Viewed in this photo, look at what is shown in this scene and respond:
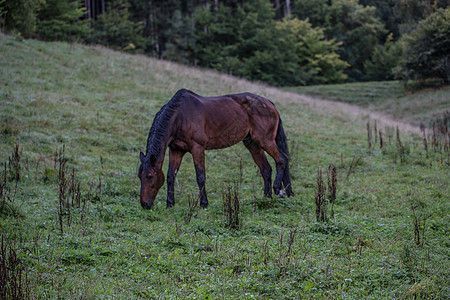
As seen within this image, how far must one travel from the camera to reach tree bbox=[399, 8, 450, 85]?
26.6m

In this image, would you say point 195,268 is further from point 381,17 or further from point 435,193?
point 381,17

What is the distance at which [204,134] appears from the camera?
8.10 metres

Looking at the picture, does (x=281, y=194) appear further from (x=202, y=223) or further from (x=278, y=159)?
(x=202, y=223)

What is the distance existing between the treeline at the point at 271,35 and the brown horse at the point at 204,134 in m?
22.5

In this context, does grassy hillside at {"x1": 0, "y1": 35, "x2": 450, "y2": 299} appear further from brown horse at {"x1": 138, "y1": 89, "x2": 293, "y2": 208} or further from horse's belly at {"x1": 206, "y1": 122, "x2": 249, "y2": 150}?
horse's belly at {"x1": 206, "y1": 122, "x2": 249, "y2": 150}

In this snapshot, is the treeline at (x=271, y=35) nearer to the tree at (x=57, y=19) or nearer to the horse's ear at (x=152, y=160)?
the tree at (x=57, y=19)

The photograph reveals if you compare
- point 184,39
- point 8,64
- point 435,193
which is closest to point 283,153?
point 435,193

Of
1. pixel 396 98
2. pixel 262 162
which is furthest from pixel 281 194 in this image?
pixel 396 98

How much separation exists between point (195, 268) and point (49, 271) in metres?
1.62

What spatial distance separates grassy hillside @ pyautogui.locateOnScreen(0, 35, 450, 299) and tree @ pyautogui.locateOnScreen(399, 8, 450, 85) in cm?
1700

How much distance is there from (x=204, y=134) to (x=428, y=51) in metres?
26.7

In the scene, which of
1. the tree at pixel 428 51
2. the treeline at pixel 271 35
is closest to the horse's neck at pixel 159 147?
the tree at pixel 428 51

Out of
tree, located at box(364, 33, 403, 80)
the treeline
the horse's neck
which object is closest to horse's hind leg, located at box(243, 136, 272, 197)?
the horse's neck

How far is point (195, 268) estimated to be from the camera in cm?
449
